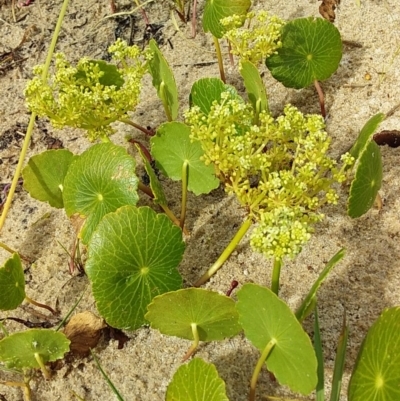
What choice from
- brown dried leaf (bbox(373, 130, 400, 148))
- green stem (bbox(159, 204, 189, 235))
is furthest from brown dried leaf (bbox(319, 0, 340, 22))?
green stem (bbox(159, 204, 189, 235))

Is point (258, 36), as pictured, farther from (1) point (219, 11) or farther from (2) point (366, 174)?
(2) point (366, 174)

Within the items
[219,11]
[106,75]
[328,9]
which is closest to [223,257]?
[106,75]

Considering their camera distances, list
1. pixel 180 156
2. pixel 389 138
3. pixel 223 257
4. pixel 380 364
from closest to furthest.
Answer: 1. pixel 380 364
2. pixel 223 257
3. pixel 180 156
4. pixel 389 138

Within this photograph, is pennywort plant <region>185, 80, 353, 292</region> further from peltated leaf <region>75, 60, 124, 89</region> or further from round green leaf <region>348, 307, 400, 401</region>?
peltated leaf <region>75, 60, 124, 89</region>

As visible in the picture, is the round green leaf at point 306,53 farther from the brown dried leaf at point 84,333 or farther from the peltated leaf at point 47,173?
the brown dried leaf at point 84,333

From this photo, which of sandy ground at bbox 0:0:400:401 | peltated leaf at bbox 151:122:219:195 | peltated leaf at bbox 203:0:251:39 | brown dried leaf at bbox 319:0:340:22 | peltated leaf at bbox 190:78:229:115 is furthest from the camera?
brown dried leaf at bbox 319:0:340:22

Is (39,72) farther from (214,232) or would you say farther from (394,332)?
(394,332)

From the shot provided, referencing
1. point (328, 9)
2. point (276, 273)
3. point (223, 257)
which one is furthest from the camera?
point (328, 9)
